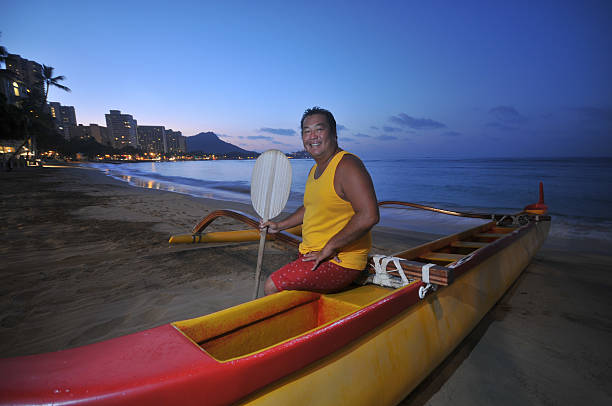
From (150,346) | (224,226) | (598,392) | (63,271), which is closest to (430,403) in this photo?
(598,392)

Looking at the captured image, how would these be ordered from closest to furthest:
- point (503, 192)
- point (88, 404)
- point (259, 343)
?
point (88, 404), point (259, 343), point (503, 192)

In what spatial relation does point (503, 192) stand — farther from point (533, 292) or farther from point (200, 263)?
point (200, 263)

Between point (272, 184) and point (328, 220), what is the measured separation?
78 cm

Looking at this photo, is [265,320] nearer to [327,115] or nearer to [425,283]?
[425,283]

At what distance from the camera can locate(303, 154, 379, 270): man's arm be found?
1.61 meters

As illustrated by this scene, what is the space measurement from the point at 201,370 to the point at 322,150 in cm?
139

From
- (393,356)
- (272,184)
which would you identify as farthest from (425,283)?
(272,184)

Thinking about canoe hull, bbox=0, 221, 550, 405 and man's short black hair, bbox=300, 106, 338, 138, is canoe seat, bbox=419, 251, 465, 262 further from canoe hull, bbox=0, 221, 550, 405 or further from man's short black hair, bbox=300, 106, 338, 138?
man's short black hair, bbox=300, 106, 338, 138

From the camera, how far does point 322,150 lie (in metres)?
1.88

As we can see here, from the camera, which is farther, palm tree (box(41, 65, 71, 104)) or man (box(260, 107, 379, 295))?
palm tree (box(41, 65, 71, 104))

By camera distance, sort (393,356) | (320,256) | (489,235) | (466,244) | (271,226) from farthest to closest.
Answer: (489,235) < (466,244) < (271,226) < (320,256) < (393,356)

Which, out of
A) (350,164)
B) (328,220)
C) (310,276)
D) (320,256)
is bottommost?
(310,276)

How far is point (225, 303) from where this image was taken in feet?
9.84

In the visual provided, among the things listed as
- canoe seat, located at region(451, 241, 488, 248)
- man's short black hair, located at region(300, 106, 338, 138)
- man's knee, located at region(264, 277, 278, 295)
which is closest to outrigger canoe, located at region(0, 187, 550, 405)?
man's knee, located at region(264, 277, 278, 295)
